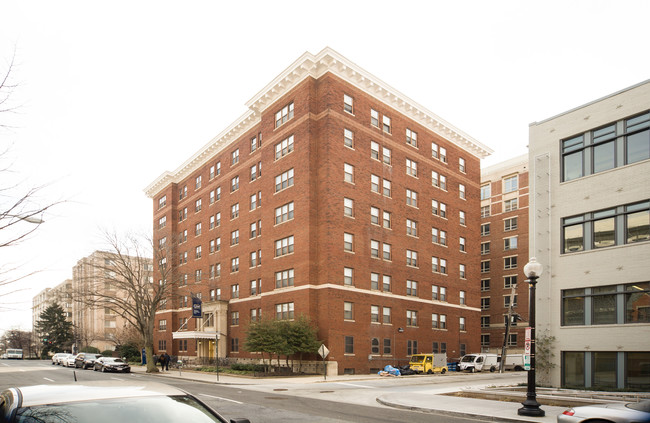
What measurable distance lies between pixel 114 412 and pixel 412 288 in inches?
1739

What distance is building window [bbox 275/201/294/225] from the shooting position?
42.4 meters

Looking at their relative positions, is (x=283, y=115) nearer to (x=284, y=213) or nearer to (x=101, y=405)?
(x=284, y=213)

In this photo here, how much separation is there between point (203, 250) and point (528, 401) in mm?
47660

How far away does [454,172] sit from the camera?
53.9 m

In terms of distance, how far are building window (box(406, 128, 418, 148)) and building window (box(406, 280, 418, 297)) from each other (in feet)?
42.2

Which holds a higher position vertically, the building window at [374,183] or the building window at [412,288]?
the building window at [374,183]

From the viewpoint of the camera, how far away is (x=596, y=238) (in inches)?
919

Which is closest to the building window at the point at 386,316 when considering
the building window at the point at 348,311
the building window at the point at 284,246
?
the building window at the point at 348,311

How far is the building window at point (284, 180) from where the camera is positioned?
42938 millimetres

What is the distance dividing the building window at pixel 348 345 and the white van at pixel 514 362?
19226 millimetres

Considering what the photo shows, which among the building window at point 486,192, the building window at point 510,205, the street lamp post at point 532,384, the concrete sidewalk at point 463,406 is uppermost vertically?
the building window at point 486,192

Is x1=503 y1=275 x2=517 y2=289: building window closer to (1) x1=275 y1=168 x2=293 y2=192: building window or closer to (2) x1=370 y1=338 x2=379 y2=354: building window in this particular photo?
(2) x1=370 y1=338 x2=379 y2=354: building window

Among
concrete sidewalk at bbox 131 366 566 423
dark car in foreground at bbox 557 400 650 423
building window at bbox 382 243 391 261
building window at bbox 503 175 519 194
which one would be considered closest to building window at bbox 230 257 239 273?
building window at bbox 382 243 391 261

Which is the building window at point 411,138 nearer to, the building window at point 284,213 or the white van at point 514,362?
the building window at point 284,213
